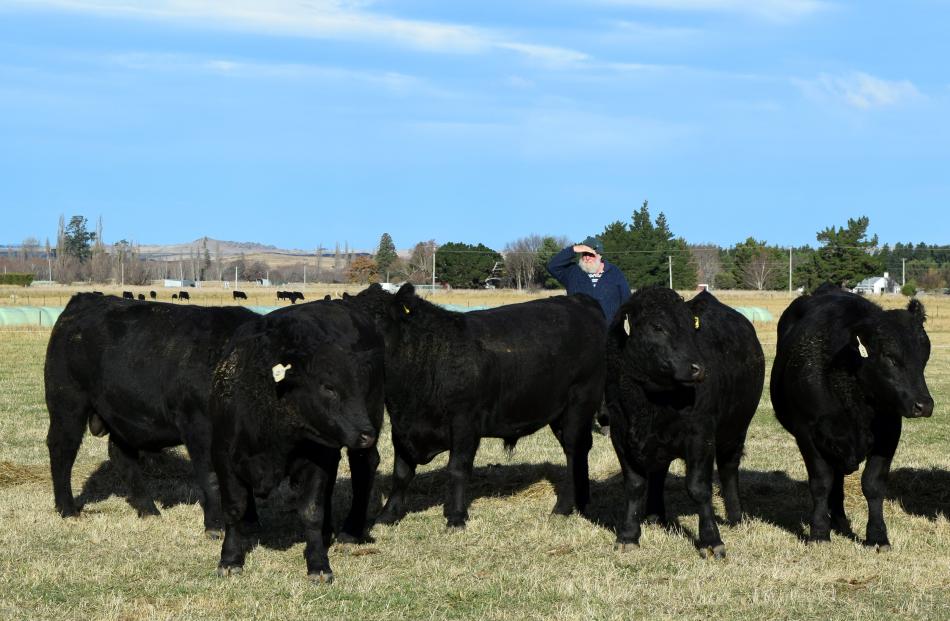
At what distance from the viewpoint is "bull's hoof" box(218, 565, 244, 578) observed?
7543mm

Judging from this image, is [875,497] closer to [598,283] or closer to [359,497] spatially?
[359,497]

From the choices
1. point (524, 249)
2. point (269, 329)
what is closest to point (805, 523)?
point (269, 329)

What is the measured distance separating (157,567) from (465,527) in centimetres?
258

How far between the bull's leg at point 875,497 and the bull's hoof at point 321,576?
4.03 metres

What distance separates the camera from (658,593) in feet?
23.6

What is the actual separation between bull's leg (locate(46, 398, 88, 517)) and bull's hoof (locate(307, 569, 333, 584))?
313cm

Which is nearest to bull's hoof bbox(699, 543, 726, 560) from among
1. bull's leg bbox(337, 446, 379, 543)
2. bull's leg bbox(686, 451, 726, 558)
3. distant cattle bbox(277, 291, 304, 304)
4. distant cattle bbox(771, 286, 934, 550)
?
bull's leg bbox(686, 451, 726, 558)

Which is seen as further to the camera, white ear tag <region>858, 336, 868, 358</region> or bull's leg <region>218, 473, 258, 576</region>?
white ear tag <region>858, 336, 868, 358</region>

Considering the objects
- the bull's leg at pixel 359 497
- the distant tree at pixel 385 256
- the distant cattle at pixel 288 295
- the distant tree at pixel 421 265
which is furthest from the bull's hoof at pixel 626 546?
the distant tree at pixel 385 256

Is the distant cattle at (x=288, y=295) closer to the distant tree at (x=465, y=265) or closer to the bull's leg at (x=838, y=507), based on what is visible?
the distant tree at (x=465, y=265)

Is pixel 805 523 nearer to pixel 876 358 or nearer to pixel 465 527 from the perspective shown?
pixel 876 358

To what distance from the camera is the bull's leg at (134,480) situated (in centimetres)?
962

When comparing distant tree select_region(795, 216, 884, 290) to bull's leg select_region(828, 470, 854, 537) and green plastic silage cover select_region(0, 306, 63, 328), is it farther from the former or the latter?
bull's leg select_region(828, 470, 854, 537)

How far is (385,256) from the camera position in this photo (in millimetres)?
168750
